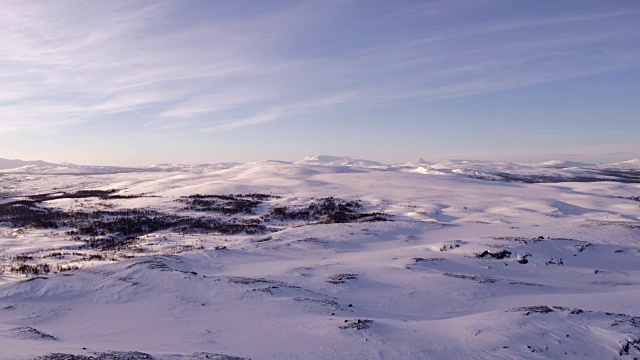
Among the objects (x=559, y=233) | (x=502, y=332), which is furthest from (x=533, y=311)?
(x=559, y=233)

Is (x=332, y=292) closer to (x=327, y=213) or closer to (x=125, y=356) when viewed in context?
(x=125, y=356)

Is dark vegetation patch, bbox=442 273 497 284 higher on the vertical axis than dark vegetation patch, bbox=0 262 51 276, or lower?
lower

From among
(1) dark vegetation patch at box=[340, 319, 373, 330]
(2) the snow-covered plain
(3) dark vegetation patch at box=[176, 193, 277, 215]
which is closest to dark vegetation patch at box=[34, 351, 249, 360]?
(2) the snow-covered plain

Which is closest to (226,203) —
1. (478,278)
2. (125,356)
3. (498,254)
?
(498,254)

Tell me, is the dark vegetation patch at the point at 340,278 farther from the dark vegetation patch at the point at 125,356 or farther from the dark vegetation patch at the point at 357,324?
the dark vegetation patch at the point at 125,356

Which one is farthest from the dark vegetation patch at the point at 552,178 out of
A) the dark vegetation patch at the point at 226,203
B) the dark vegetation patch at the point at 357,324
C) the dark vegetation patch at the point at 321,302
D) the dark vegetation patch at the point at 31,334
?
the dark vegetation patch at the point at 31,334

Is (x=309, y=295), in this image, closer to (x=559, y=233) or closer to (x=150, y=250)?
(x=150, y=250)

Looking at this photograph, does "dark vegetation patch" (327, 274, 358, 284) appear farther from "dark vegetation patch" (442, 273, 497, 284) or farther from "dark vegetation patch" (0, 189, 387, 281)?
"dark vegetation patch" (0, 189, 387, 281)

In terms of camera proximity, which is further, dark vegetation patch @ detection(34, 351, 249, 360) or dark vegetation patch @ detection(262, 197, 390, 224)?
dark vegetation patch @ detection(262, 197, 390, 224)
